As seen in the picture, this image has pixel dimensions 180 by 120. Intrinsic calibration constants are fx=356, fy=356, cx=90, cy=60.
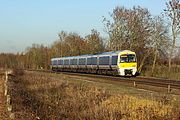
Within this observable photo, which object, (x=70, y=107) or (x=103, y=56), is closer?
(x=70, y=107)

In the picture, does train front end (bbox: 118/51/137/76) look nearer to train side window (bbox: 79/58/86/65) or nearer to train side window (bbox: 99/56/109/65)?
train side window (bbox: 99/56/109/65)

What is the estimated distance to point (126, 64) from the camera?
41781 mm

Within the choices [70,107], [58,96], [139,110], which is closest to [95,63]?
[58,96]

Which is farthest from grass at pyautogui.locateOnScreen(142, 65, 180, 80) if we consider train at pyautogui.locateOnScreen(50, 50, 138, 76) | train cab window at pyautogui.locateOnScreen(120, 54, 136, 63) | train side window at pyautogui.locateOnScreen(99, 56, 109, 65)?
train side window at pyautogui.locateOnScreen(99, 56, 109, 65)

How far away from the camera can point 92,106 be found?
17.8 metres

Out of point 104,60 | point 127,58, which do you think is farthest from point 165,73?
point 104,60

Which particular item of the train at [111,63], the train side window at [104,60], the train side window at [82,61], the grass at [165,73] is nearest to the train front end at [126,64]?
the train at [111,63]

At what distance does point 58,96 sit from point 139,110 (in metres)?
9.35

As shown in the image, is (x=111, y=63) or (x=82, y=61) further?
(x=82, y=61)

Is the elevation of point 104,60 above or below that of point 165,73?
above

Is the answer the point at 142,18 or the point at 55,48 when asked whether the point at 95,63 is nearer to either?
the point at 142,18

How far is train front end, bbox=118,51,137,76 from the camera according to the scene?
41500 mm

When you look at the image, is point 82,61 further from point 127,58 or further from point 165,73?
point 165,73

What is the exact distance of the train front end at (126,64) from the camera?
41.5 m
